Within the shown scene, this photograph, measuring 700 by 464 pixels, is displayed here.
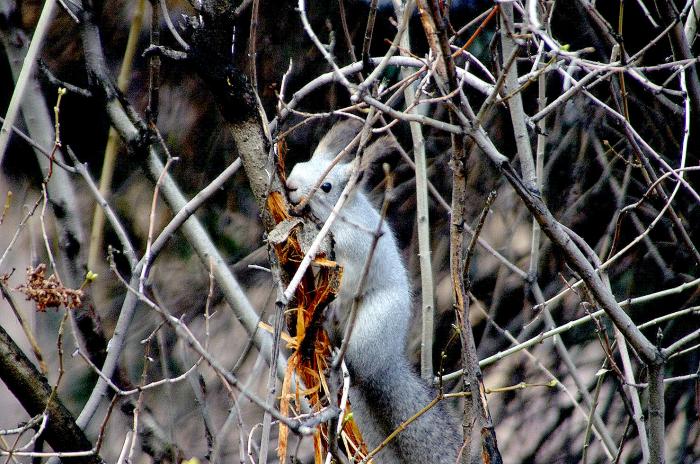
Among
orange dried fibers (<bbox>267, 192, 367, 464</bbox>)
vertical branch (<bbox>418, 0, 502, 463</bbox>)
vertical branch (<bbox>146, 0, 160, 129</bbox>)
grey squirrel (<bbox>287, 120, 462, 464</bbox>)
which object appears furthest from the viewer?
grey squirrel (<bbox>287, 120, 462, 464</bbox>)

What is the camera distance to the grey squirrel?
8.93 feet

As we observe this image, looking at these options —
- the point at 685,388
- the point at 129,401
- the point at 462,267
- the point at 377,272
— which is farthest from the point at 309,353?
the point at 685,388

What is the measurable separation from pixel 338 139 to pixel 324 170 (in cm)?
14

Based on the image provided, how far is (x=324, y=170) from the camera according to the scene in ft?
9.30

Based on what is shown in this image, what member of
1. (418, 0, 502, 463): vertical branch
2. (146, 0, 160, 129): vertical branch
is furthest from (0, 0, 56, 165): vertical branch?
(418, 0, 502, 463): vertical branch

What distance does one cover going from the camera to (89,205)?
3867 mm

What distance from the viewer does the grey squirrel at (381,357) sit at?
8.93 ft

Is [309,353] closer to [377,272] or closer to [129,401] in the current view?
[377,272]

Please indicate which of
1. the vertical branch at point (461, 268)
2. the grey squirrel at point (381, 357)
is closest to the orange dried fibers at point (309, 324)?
the vertical branch at point (461, 268)

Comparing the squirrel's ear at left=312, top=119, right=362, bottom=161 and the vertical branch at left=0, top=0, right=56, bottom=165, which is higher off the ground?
the vertical branch at left=0, top=0, right=56, bottom=165

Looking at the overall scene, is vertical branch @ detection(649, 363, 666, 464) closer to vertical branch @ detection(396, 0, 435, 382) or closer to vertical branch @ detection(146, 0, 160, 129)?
vertical branch @ detection(396, 0, 435, 382)

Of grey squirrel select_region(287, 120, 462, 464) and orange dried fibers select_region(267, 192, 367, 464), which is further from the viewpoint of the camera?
grey squirrel select_region(287, 120, 462, 464)

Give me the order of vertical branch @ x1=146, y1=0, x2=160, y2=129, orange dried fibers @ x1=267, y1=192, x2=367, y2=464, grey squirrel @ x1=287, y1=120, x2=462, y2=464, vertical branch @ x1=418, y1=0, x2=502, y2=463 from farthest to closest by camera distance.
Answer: grey squirrel @ x1=287, y1=120, x2=462, y2=464, vertical branch @ x1=146, y1=0, x2=160, y2=129, orange dried fibers @ x1=267, y1=192, x2=367, y2=464, vertical branch @ x1=418, y1=0, x2=502, y2=463

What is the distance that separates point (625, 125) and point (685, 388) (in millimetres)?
2590
